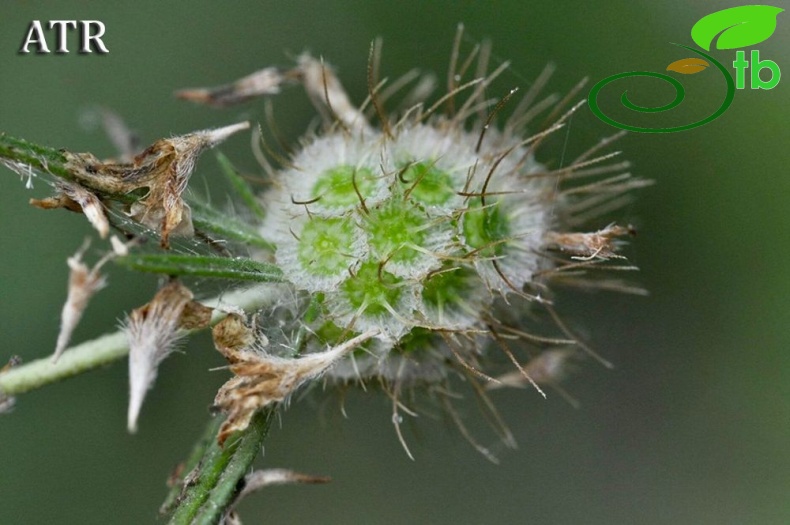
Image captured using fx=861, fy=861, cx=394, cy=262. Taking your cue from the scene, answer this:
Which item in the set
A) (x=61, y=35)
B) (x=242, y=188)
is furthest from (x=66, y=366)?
(x=61, y=35)

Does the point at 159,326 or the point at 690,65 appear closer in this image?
the point at 159,326

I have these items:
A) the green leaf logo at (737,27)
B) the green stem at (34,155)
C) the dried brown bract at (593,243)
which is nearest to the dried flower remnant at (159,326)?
the green stem at (34,155)

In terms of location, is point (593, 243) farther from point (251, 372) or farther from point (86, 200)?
point (86, 200)

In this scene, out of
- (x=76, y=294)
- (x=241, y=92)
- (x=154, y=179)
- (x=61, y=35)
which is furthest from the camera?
(x=61, y=35)

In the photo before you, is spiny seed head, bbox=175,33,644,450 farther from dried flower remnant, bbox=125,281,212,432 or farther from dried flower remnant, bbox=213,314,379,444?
dried flower remnant, bbox=125,281,212,432

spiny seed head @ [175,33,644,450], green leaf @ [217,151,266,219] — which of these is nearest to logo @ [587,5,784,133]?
spiny seed head @ [175,33,644,450]

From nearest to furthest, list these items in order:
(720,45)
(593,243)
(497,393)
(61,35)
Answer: (593,243) < (720,45) < (61,35) < (497,393)
